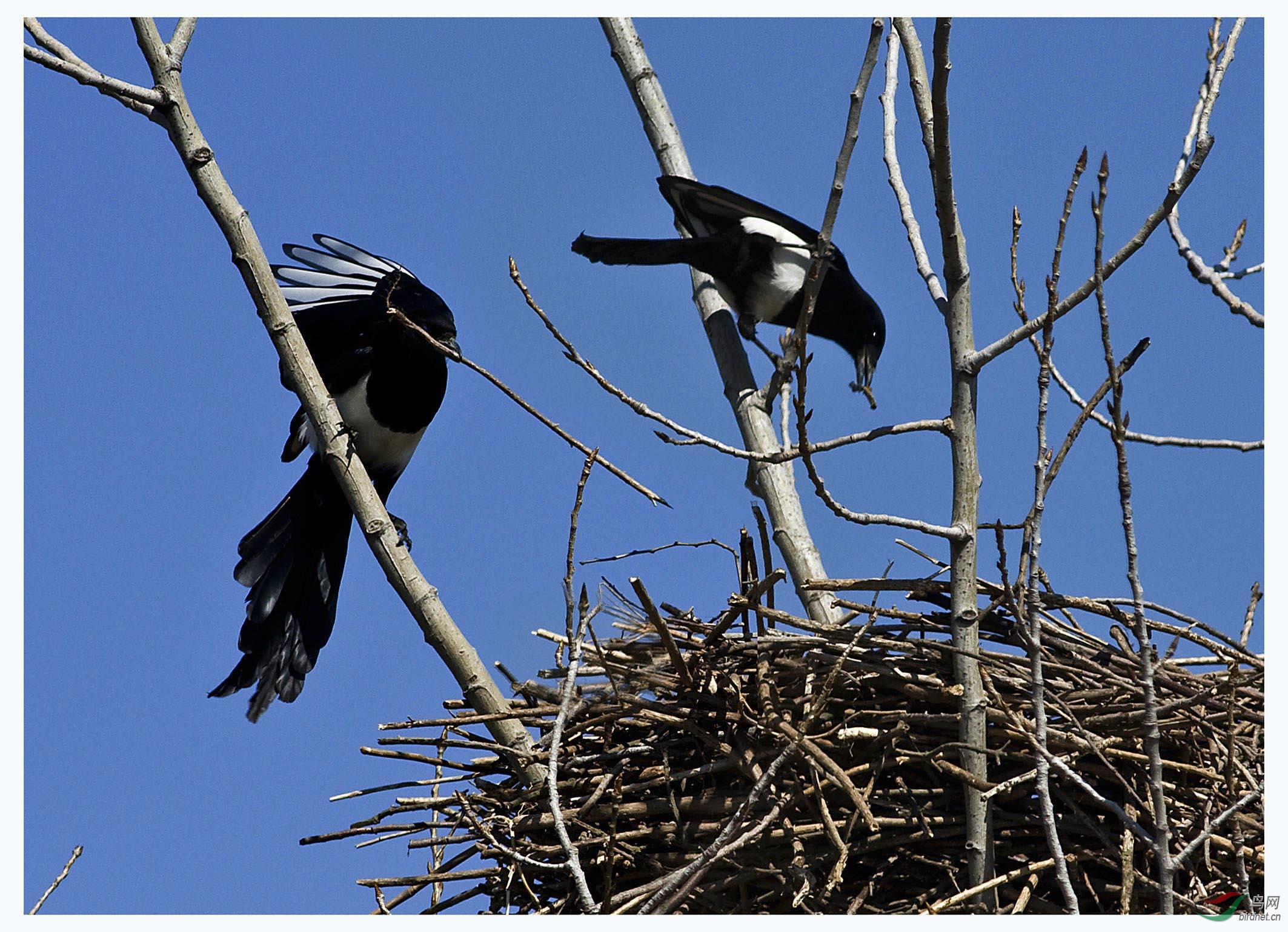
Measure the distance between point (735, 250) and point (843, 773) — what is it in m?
4.07

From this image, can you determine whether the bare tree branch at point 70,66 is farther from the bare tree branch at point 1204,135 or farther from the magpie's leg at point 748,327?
the magpie's leg at point 748,327

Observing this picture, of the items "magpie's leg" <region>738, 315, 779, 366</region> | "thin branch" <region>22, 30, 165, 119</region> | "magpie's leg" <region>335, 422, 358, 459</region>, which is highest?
"magpie's leg" <region>738, 315, 779, 366</region>

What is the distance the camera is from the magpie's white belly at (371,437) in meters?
5.45

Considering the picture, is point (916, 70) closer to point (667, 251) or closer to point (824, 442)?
point (824, 442)

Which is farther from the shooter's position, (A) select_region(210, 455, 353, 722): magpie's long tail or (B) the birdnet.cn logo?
(A) select_region(210, 455, 353, 722): magpie's long tail

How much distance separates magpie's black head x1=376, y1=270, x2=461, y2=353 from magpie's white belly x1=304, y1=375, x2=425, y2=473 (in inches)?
15.9

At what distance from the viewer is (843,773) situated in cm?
328

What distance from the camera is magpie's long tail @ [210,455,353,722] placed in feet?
15.7

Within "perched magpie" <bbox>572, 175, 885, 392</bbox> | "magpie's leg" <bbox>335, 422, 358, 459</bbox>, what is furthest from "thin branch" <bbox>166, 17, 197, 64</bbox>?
"perched magpie" <bbox>572, 175, 885, 392</bbox>

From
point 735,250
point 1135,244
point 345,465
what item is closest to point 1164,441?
point 1135,244

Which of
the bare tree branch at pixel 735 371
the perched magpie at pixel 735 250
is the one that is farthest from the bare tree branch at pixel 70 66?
the perched magpie at pixel 735 250

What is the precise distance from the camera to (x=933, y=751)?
3268mm

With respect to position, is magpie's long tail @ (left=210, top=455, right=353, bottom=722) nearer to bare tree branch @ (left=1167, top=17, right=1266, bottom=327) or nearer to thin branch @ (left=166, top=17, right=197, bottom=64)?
thin branch @ (left=166, top=17, right=197, bottom=64)
